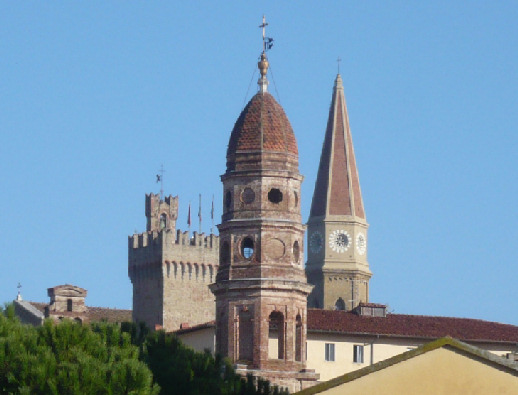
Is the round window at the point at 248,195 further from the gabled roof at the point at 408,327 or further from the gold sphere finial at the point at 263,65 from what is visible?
the gabled roof at the point at 408,327

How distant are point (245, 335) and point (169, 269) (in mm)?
63025

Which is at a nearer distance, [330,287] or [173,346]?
[173,346]

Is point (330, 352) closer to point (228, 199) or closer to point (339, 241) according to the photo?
point (228, 199)

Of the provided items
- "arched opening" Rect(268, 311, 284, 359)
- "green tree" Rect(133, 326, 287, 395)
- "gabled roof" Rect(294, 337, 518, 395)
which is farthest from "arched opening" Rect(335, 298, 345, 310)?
"gabled roof" Rect(294, 337, 518, 395)

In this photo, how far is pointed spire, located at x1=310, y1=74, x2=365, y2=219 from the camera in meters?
132

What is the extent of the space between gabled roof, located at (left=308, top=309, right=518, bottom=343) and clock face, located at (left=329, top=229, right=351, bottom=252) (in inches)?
1791

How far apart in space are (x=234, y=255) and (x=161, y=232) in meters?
64.2

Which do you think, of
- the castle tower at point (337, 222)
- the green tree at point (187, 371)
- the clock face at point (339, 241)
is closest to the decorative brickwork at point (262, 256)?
the green tree at point (187, 371)

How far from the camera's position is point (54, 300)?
8712cm

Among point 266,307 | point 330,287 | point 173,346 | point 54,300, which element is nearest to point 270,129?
point 266,307

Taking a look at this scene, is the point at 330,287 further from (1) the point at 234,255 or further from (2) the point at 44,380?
(2) the point at 44,380

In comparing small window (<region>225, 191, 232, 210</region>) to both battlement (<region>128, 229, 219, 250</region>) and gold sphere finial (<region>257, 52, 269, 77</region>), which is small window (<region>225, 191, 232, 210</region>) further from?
battlement (<region>128, 229, 219, 250</region>)

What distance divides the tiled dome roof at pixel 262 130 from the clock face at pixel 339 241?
64504mm

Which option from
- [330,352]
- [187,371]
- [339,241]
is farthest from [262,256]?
[339,241]
